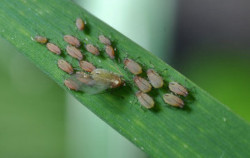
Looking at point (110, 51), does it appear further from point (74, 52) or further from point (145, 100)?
point (145, 100)

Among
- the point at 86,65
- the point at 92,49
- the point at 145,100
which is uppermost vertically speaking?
the point at 92,49

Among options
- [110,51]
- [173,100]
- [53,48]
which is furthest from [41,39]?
[173,100]

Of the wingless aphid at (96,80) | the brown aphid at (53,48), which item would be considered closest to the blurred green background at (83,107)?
the wingless aphid at (96,80)

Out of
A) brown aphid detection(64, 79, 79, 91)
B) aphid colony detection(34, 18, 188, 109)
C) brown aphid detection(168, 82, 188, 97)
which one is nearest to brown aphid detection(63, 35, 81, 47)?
aphid colony detection(34, 18, 188, 109)

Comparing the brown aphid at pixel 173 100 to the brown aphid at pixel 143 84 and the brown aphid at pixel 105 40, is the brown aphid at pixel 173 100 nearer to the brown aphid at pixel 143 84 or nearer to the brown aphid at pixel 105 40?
the brown aphid at pixel 143 84

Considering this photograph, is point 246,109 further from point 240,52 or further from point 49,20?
point 49,20

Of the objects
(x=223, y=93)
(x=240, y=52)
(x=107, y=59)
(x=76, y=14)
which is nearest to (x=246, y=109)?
(x=223, y=93)

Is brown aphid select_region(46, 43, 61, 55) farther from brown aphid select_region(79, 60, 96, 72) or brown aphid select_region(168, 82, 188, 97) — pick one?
brown aphid select_region(168, 82, 188, 97)
